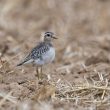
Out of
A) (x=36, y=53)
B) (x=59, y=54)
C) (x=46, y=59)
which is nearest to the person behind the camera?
(x=46, y=59)

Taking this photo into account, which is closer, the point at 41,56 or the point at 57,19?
the point at 41,56

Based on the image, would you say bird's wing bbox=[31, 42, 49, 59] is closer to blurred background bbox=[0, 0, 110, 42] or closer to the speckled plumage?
the speckled plumage

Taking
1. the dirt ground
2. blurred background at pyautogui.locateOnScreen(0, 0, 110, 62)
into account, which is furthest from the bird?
blurred background at pyautogui.locateOnScreen(0, 0, 110, 62)

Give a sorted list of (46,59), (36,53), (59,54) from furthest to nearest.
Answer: (59,54) < (36,53) < (46,59)

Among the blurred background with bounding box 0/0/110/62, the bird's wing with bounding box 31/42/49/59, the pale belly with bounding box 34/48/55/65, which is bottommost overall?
the pale belly with bounding box 34/48/55/65

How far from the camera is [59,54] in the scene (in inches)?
566

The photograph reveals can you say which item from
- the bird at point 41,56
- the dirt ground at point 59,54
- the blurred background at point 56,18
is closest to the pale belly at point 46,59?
the bird at point 41,56

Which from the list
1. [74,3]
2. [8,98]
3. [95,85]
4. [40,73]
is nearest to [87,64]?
[40,73]

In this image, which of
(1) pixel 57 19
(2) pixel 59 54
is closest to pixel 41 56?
(2) pixel 59 54

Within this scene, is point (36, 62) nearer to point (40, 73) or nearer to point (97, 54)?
point (40, 73)

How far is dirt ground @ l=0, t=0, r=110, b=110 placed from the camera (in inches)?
358

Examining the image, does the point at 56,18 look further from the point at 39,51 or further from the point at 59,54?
the point at 39,51

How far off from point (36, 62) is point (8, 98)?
1836 mm

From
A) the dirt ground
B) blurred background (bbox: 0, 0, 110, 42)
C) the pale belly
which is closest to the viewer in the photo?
the dirt ground
